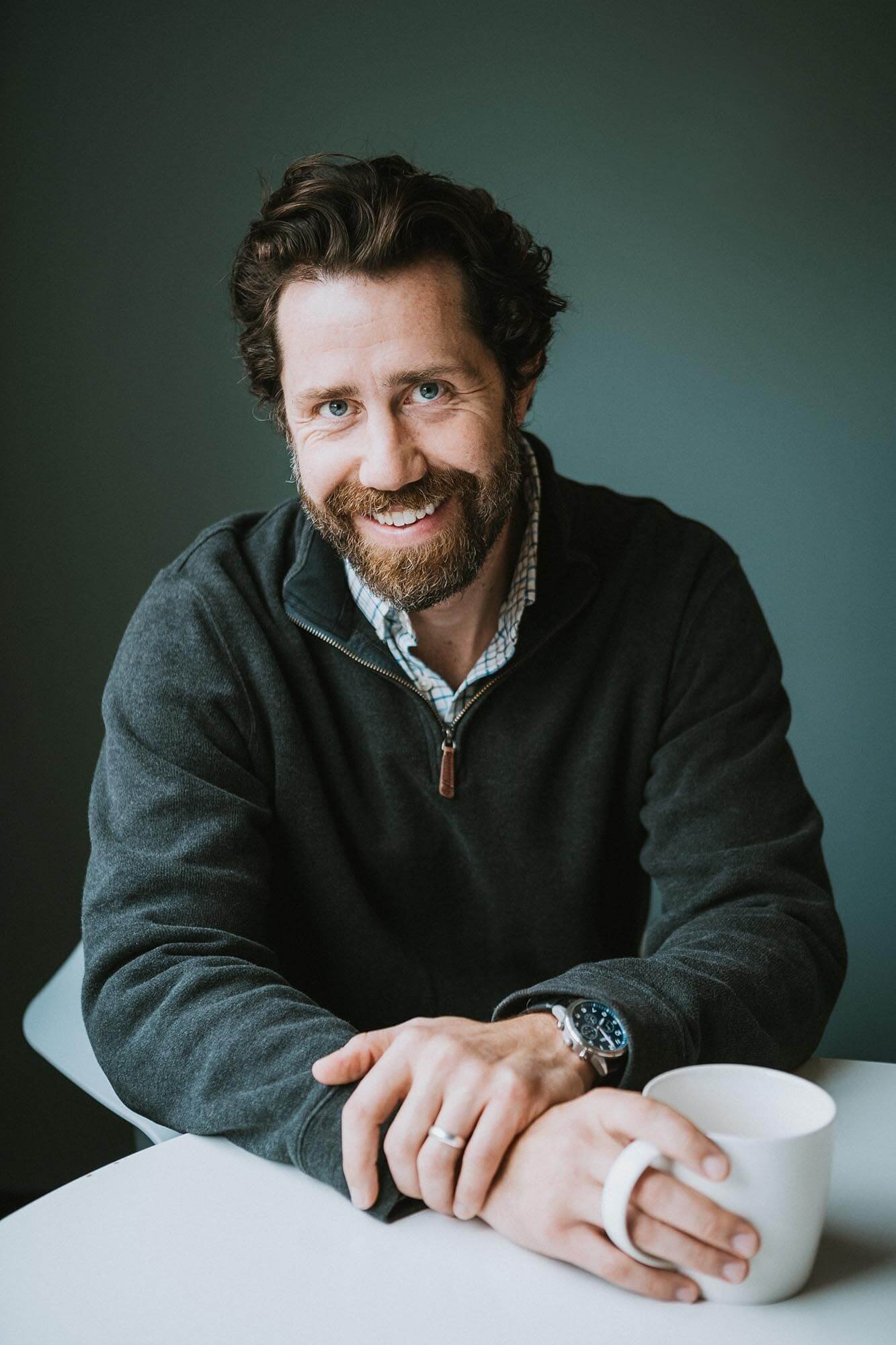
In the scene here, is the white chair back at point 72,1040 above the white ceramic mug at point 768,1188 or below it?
below

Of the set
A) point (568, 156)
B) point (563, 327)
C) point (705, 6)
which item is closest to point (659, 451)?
point (563, 327)

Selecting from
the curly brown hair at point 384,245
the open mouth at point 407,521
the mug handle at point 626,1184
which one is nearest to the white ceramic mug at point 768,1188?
the mug handle at point 626,1184

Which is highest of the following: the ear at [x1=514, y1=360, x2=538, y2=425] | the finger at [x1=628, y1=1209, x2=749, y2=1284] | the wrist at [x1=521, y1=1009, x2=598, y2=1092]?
the ear at [x1=514, y1=360, x2=538, y2=425]

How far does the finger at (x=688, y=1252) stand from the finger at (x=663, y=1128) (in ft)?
0.16

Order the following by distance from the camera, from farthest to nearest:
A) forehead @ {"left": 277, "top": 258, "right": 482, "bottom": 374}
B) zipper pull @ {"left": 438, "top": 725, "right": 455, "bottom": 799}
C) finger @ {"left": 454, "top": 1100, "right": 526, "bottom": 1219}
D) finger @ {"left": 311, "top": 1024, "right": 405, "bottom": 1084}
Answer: zipper pull @ {"left": 438, "top": 725, "right": 455, "bottom": 799} < forehead @ {"left": 277, "top": 258, "right": 482, "bottom": 374} < finger @ {"left": 311, "top": 1024, "right": 405, "bottom": 1084} < finger @ {"left": 454, "top": 1100, "right": 526, "bottom": 1219}

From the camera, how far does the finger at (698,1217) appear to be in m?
0.71

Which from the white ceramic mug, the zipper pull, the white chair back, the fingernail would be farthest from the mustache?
the fingernail

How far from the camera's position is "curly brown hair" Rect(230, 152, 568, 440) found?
1363 millimetres

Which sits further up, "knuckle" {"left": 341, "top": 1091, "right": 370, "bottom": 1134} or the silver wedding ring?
the silver wedding ring

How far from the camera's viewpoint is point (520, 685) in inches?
58.5

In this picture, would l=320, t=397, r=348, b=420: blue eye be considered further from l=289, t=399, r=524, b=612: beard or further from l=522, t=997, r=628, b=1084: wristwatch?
l=522, t=997, r=628, b=1084: wristwatch

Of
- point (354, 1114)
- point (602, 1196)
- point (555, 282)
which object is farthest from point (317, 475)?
point (555, 282)

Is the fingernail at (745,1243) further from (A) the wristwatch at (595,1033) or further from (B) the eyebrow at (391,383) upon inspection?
(B) the eyebrow at (391,383)

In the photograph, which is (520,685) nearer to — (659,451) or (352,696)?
(352,696)
